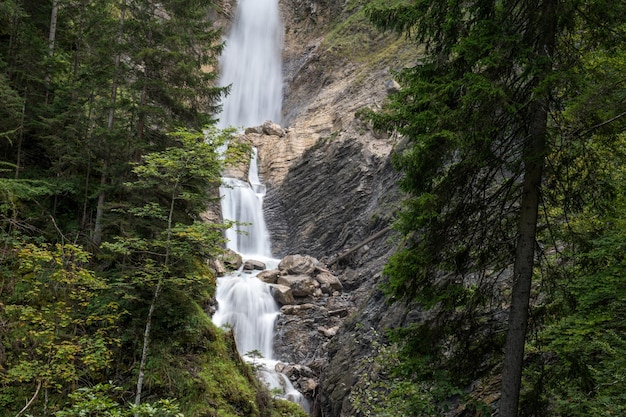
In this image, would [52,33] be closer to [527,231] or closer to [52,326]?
[52,326]

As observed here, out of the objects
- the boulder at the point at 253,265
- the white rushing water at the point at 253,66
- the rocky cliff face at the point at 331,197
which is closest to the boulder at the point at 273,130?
the rocky cliff face at the point at 331,197

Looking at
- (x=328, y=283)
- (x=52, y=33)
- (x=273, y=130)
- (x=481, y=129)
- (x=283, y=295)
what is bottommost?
(x=481, y=129)

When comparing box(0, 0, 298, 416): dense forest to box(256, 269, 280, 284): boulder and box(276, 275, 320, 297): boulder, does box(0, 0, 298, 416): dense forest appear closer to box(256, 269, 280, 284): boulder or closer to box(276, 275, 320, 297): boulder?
box(276, 275, 320, 297): boulder

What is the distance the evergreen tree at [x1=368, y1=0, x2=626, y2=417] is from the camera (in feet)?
15.6

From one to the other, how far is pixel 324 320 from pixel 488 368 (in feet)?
47.8

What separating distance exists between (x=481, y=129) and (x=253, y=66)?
48679mm

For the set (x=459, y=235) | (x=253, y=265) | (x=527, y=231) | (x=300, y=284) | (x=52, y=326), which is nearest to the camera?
(x=527, y=231)

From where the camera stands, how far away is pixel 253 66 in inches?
1965

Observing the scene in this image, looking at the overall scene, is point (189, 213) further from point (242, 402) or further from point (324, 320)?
point (324, 320)

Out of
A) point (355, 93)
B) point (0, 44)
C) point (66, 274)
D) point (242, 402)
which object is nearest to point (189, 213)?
point (66, 274)

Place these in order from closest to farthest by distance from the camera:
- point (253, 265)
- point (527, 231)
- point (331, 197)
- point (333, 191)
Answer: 1. point (527, 231)
2. point (253, 265)
3. point (331, 197)
4. point (333, 191)

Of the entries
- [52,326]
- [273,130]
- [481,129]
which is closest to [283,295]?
[52,326]

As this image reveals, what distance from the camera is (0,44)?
12.2 meters

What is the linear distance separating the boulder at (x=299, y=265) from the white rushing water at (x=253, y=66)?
22.3 metres
